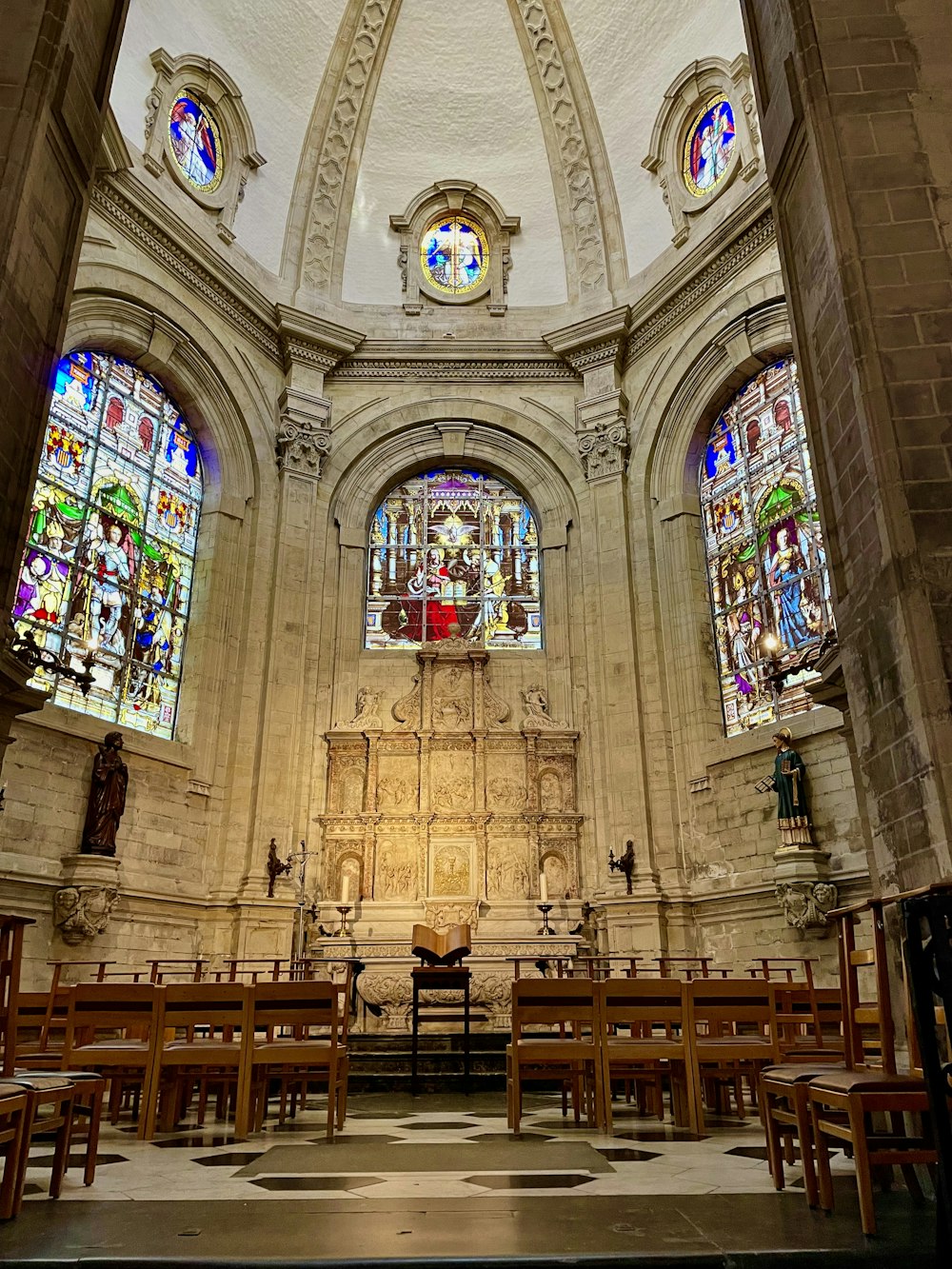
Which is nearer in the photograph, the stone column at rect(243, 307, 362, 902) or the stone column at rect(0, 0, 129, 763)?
the stone column at rect(0, 0, 129, 763)

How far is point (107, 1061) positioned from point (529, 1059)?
240 centimetres

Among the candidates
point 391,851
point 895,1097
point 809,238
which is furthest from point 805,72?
point 391,851

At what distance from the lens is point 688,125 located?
1556 centimetres

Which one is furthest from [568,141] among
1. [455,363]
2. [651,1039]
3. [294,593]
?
[651,1039]

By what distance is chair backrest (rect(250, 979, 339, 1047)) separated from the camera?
5.43 metres

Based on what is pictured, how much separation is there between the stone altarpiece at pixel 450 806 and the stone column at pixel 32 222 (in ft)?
25.5

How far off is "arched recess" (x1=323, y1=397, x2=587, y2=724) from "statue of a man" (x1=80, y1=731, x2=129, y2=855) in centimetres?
414

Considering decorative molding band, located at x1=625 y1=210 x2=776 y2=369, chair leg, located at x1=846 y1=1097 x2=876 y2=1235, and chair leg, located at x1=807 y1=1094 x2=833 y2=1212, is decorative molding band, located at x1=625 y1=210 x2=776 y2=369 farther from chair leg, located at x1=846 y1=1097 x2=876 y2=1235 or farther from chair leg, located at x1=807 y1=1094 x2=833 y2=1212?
chair leg, located at x1=846 y1=1097 x2=876 y2=1235

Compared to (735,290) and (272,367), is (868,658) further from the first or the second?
(272,367)

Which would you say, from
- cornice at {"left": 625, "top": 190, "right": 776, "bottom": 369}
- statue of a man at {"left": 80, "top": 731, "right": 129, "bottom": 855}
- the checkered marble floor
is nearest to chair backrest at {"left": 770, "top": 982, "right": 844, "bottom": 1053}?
the checkered marble floor

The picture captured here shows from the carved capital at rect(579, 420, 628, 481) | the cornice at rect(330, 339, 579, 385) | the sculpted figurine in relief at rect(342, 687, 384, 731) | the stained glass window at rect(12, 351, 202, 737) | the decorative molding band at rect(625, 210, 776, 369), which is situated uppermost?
the cornice at rect(330, 339, 579, 385)

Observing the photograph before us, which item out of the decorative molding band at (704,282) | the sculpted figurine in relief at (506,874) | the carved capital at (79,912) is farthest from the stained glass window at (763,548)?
the carved capital at (79,912)

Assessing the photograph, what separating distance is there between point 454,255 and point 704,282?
5.35 m

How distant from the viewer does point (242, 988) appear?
554 centimetres
